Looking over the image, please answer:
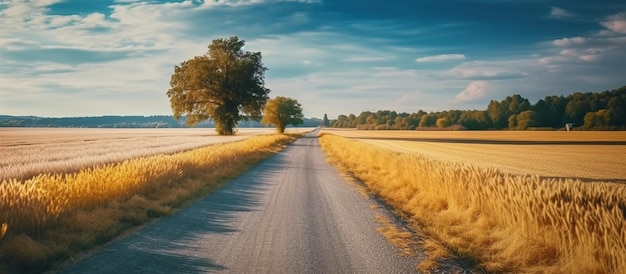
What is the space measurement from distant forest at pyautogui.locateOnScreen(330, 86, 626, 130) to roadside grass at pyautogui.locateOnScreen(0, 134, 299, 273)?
3727 inches

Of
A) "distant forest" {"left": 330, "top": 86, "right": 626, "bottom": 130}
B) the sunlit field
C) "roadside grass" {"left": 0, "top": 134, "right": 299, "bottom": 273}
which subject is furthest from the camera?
"distant forest" {"left": 330, "top": 86, "right": 626, "bottom": 130}

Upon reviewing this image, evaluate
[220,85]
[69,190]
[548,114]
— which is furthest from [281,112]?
[69,190]

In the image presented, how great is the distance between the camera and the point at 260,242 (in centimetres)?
700

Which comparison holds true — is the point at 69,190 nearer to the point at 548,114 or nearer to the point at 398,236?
the point at 398,236

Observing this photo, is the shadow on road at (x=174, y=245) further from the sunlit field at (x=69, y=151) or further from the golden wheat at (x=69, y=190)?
the sunlit field at (x=69, y=151)

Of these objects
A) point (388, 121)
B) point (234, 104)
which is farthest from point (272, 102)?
point (388, 121)

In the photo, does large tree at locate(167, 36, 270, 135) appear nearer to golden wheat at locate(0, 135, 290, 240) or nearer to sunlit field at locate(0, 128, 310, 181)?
sunlit field at locate(0, 128, 310, 181)

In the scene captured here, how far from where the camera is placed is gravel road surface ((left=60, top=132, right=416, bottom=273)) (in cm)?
568

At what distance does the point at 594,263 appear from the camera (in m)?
5.20

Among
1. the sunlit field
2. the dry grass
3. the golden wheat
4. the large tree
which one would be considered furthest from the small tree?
the dry grass

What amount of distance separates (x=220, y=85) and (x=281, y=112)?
167 ft

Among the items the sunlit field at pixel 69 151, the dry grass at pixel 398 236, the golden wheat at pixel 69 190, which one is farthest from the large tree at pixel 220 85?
the dry grass at pixel 398 236

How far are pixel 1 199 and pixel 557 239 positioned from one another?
951 cm

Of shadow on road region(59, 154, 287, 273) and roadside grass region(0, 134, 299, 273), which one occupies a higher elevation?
roadside grass region(0, 134, 299, 273)
